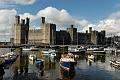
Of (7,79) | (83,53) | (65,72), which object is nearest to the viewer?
(7,79)

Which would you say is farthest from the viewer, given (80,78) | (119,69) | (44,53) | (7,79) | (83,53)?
(83,53)

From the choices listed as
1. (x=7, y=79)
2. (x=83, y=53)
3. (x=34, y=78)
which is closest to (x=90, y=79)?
(x=34, y=78)

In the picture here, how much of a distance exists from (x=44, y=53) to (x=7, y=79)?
84.2 metres

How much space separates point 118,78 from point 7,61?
3390 cm

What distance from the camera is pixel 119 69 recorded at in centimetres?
8194

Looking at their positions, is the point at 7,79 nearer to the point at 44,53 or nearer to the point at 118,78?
the point at 118,78

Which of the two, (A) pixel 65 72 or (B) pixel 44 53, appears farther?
(B) pixel 44 53

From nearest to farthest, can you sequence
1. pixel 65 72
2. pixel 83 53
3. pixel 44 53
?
pixel 65 72, pixel 44 53, pixel 83 53

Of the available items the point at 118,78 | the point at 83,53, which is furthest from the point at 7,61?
the point at 83,53

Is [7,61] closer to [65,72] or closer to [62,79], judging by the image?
[65,72]

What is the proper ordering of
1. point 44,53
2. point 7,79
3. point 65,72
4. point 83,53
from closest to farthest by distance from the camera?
point 7,79 < point 65,72 < point 44,53 < point 83,53

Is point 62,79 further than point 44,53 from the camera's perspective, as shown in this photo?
No

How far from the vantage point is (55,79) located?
60875 millimetres

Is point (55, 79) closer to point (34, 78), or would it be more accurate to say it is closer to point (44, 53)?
point (34, 78)
